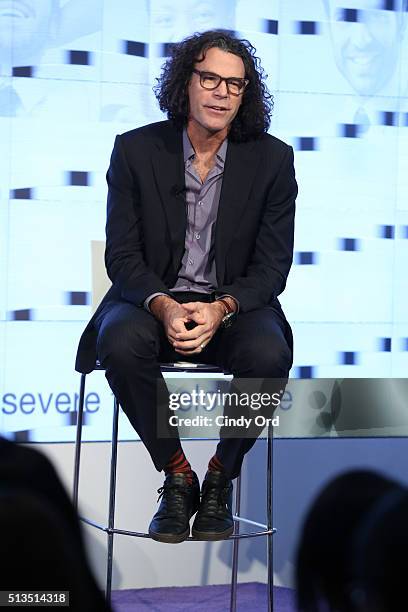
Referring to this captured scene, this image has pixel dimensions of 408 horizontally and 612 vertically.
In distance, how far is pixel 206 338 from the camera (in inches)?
97.6

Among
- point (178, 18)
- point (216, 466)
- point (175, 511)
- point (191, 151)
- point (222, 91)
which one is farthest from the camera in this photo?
point (178, 18)

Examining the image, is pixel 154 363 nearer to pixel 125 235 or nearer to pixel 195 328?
pixel 195 328

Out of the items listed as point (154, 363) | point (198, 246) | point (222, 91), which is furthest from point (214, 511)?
point (222, 91)

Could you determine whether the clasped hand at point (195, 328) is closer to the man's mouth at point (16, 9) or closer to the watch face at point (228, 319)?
the watch face at point (228, 319)

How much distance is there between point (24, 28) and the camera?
3.38 meters

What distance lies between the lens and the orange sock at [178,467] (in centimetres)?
244

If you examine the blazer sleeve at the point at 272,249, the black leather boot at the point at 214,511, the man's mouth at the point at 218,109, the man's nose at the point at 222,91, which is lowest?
the black leather boot at the point at 214,511

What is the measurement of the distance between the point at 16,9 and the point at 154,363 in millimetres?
1606

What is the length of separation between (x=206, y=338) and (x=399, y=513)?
5.89ft

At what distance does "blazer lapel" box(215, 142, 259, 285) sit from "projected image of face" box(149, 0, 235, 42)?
0.88 m

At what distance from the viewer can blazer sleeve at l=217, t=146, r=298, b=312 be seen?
2.65 metres

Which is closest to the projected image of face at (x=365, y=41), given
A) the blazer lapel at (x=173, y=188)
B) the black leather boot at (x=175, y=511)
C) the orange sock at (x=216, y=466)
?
the blazer lapel at (x=173, y=188)

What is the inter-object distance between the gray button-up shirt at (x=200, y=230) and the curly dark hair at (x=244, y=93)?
131 millimetres

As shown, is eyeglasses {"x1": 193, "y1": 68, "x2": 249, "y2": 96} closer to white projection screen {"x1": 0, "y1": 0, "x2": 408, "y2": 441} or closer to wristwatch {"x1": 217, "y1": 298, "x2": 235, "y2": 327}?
wristwatch {"x1": 217, "y1": 298, "x2": 235, "y2": 327}
